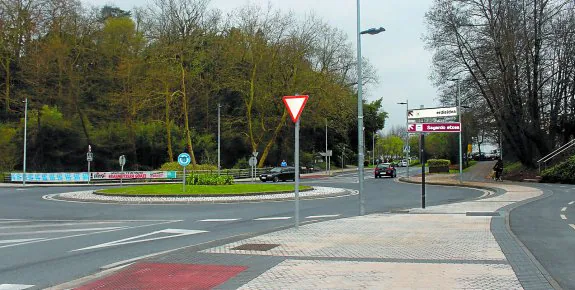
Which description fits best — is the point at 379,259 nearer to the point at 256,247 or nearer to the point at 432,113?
the point at 256,247

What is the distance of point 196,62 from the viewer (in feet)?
167

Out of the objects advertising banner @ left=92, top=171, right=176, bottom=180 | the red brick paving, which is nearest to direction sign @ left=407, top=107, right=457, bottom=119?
the red brick paving

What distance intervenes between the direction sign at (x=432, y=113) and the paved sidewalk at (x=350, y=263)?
8122mm

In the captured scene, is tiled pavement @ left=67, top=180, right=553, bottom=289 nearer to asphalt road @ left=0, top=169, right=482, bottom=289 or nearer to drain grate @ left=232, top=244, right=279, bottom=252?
drain grate @ left=232, top=244, right=279, bottom=252

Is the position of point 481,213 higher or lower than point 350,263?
lower

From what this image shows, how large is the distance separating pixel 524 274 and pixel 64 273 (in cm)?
679

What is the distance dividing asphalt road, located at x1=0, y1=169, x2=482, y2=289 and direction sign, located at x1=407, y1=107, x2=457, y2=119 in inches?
154

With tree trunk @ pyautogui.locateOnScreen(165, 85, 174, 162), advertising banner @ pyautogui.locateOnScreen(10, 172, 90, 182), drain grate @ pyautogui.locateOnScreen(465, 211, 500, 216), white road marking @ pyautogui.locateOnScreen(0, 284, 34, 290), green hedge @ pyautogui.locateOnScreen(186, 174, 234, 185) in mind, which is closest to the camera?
white road marking @ pyautogui.locateOnScreen(0, 284, 34, 290)

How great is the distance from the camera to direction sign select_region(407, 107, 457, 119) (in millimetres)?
19875

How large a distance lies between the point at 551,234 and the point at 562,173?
29340mm

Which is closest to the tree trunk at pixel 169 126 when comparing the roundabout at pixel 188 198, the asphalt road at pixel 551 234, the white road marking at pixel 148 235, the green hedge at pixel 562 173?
the roundabout at pixel 188 198

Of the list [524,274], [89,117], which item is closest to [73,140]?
[89,117]

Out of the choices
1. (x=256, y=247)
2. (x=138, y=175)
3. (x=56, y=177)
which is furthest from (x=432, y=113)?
(x=56, y=177)

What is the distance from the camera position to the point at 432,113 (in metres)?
20.1
